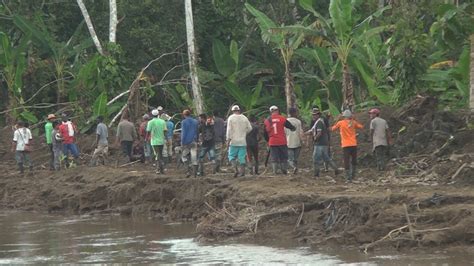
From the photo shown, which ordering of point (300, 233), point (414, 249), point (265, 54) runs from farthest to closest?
point (265, 54) < point (300, 233) < point (414, 249)

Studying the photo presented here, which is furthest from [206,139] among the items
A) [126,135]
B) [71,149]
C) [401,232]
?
[401,232]

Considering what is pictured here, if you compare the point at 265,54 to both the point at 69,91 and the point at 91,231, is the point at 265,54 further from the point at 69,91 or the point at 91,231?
the point at 91,231

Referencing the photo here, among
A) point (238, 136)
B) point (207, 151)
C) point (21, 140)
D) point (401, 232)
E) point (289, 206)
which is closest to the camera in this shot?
point (401, 232)

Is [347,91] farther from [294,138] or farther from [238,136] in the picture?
[238,136]

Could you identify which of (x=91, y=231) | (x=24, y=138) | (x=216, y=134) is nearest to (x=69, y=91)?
(x=24, y=138)

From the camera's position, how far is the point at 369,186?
55.4ft

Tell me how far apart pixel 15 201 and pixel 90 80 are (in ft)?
24.2

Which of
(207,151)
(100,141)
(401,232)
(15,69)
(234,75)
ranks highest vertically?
(15,69)

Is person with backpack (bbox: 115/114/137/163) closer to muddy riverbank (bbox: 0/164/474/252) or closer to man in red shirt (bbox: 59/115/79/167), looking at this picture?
man in red shirt (bbox: 59/115/79/167)

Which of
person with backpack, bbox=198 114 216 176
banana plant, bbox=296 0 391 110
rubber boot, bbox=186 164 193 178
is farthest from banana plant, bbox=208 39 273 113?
person with backpack, bbox=198 114 216 176

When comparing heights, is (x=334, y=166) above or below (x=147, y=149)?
below

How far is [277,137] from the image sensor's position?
19562 mm

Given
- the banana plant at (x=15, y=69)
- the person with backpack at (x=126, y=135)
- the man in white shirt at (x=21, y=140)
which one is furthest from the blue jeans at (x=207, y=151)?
the banana plant at (x=15, y=69)

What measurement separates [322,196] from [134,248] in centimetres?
321
